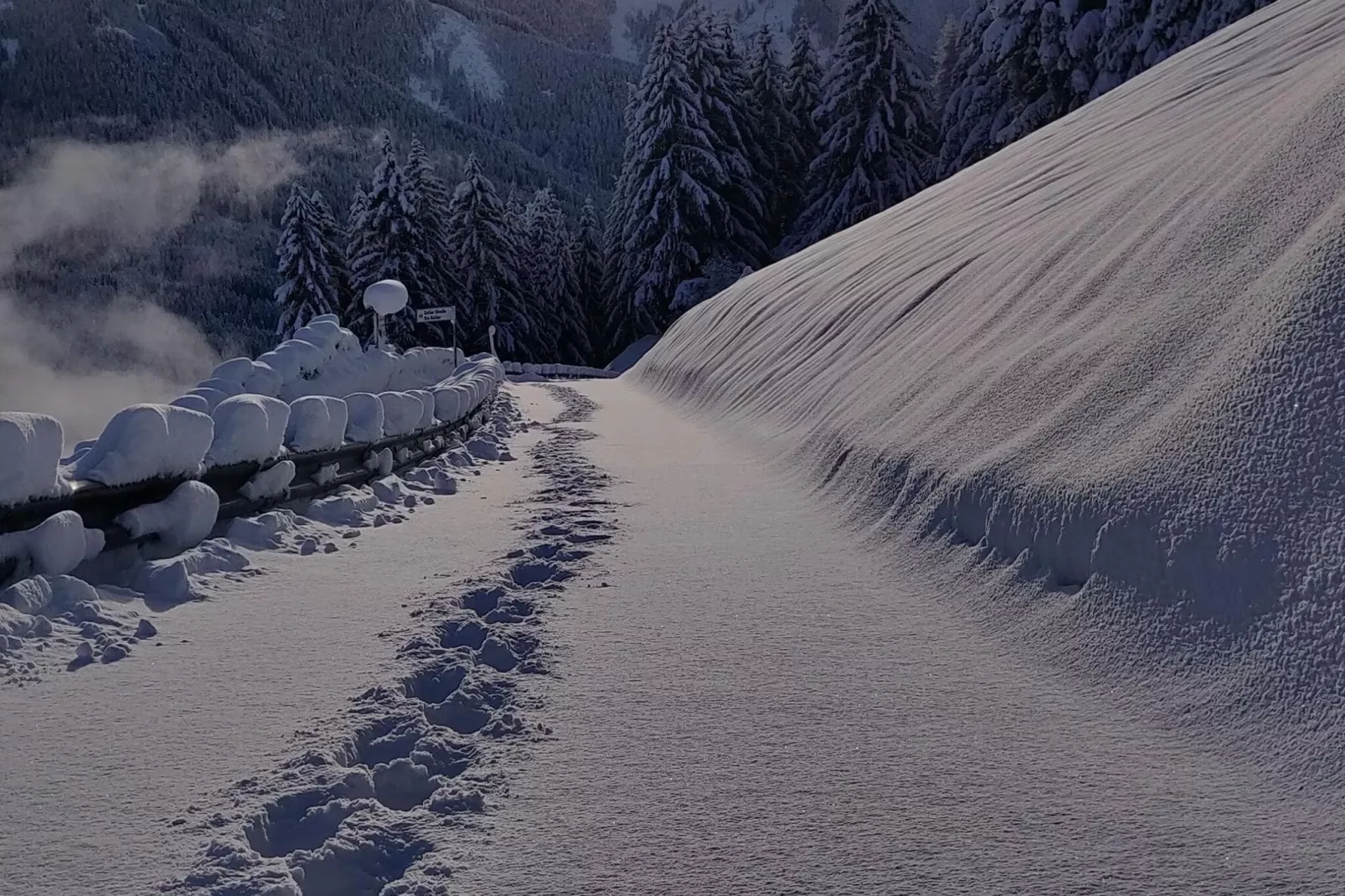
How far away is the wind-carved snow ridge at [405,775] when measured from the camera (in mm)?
1852

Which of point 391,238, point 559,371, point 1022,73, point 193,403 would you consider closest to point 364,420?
point 193,403

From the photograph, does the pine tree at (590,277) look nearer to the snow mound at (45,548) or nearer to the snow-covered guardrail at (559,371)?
the snow-covered guardrail at (559,371)

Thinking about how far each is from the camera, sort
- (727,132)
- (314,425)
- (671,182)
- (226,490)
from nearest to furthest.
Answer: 1. (226,490)
2. (314,425)
3. (671,182)
4. (727,132)

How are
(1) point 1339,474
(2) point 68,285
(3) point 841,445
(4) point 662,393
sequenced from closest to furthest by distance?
(1) point 1339,474
(3) point 841,445
(4) point 662,393
(2) point 68,285

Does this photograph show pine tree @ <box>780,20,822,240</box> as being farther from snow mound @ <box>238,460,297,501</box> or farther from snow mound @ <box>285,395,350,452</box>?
snow mound @ <box>238,460,297,501</box>

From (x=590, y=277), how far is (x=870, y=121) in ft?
60.5

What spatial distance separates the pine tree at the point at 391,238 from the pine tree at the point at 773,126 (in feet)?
47.2

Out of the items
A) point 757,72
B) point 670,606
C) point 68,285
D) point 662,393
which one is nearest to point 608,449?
point 670,606

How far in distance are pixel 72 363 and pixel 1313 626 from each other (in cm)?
11137

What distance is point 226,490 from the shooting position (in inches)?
175

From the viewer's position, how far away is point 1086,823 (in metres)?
1.95

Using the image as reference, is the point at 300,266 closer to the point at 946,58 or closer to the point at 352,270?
the point at 352,270

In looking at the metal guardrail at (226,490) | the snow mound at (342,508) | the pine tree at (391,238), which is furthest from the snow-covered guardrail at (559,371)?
the snow mound at (342,508)

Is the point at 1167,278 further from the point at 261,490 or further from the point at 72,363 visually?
the point at 72,363
